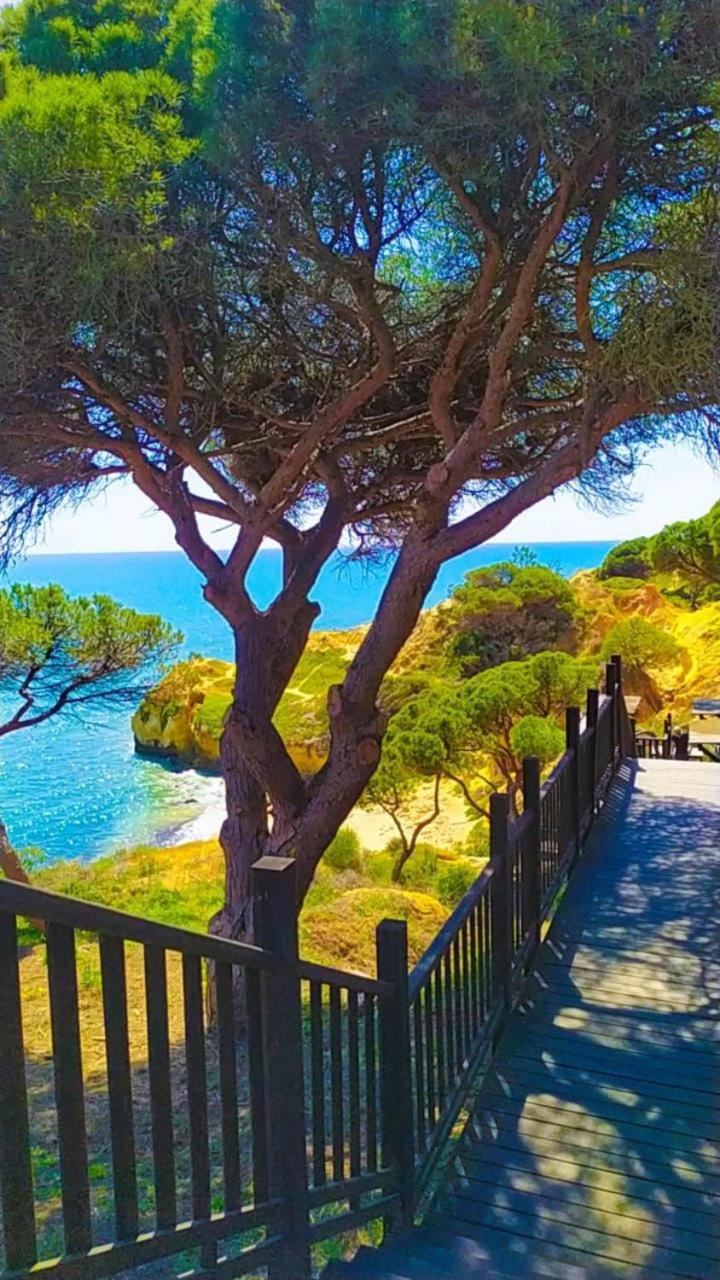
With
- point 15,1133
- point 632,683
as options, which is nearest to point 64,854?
point 632,683

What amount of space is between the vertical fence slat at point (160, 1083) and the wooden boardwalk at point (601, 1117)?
95cm

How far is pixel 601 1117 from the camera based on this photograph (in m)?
2.77

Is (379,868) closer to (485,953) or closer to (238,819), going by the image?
(238,819)

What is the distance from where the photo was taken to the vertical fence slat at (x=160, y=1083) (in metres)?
1.38

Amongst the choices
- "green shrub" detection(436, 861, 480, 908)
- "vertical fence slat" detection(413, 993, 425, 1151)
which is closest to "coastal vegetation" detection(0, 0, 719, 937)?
"vertical fence slat" detection(413, 993, 425, 1151)

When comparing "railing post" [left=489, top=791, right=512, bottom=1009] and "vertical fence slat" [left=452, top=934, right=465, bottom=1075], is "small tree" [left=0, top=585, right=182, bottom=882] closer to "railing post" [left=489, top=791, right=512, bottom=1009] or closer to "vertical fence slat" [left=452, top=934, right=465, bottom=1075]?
"railing post" [left=489, top=791, right=512, bottom=1009]

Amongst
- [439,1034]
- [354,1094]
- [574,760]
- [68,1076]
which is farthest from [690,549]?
[68,1076]

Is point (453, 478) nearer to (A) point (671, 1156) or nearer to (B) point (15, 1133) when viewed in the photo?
(A) point (671, 1156)

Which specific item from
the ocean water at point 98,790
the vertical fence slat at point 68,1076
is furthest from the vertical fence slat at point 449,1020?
the ocean water at point 98,790

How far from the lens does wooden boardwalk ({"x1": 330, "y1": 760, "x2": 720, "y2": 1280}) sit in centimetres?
220

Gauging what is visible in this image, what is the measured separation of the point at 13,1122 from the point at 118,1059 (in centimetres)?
20

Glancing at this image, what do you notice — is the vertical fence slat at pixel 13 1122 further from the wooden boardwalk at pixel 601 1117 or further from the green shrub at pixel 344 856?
the green shrub at pixel 344 856

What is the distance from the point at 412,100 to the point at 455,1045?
349cm

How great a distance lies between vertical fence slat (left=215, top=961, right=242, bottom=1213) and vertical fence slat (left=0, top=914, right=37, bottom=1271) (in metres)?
0.46
